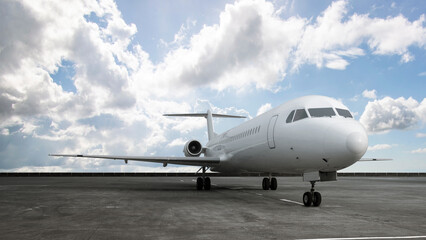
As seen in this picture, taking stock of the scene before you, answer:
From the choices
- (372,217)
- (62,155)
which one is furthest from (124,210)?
(62,155)

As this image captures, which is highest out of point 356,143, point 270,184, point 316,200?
point 356,143

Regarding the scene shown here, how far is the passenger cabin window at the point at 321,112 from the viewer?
973cm

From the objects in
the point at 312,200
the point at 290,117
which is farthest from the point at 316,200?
the point at 290,117

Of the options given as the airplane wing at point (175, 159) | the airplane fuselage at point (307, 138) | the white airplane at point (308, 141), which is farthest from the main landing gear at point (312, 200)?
the airplane wing at point (175, 159)

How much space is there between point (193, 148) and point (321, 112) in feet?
36.8

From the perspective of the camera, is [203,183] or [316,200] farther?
[203,183]

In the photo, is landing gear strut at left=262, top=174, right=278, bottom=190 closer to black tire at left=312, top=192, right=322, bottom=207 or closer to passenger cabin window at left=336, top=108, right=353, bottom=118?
black tire at left=312, top=192, right=322, bottom=207

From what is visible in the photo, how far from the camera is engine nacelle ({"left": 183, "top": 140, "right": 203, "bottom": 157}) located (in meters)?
20.0

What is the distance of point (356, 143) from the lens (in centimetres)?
838

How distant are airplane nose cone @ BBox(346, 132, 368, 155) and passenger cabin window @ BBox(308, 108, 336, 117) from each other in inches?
49.9

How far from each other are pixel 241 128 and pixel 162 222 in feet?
33.6

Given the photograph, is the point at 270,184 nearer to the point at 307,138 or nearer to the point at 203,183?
the point at 203,183

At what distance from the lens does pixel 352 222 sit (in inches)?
279

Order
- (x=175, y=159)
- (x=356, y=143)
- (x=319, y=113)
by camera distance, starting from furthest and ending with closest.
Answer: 1. (x=175, y=159)
2. (x=319, y=113)
3. (x=356, y=143)
